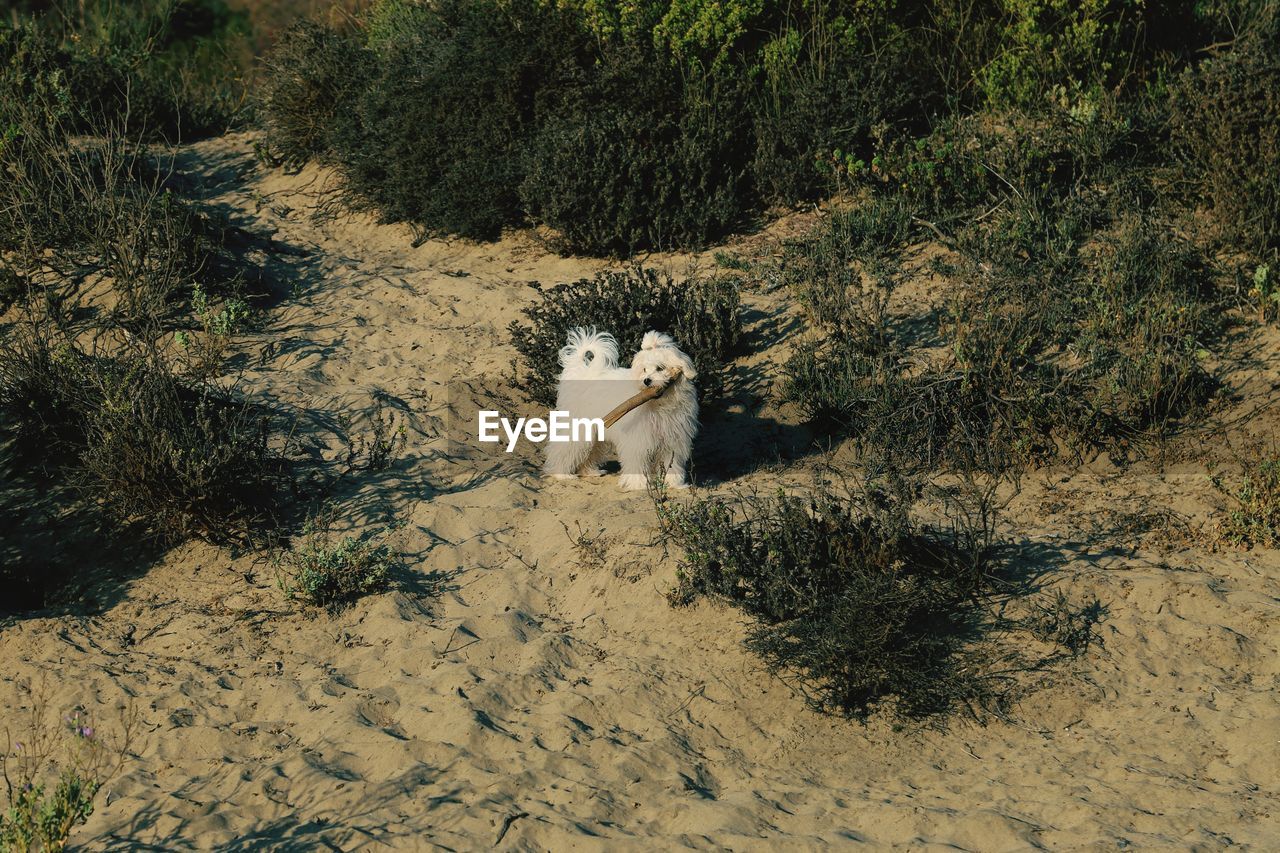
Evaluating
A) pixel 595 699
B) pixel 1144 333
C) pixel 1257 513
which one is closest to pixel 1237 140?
pixel 1144 333

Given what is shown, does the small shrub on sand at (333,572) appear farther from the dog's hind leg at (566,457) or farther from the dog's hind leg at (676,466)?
the dog's hind leg at (676,466)

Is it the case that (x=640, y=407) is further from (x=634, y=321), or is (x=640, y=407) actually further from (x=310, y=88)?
(x=310, y=88)

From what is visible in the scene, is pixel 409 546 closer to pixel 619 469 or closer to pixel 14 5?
pixel 619 469

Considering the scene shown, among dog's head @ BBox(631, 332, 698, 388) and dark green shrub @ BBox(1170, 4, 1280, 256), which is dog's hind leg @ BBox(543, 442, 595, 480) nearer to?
dog's head @ BBox(631, 332, 698, 388)

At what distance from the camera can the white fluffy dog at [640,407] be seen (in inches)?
277

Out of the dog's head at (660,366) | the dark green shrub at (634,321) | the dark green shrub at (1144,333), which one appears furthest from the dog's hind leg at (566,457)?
the dark green shrub at (1144,333)

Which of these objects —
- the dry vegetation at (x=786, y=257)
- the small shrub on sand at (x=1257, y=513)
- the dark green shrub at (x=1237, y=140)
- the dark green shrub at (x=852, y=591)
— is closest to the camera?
the dark green shrub at (x=852, y=591)

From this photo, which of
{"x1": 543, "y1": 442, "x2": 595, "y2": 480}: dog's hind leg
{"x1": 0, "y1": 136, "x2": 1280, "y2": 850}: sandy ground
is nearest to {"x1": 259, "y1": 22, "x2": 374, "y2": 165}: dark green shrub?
{"x1": 0, "y1": 136, "x2": 1280, "y2": 850}: sandy ground

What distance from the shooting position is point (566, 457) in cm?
745

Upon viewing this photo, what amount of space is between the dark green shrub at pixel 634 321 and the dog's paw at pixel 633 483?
1.15m

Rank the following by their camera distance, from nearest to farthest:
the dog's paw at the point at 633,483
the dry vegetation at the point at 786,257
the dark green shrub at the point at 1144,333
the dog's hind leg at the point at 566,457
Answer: the dry vegetation at the point at 786,257, the dog's paw at the point at 633,483, the dog's hind leg at the point at 566,457, the dark green shrub at the point at 1144,333

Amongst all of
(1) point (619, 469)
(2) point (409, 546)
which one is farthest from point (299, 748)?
(1) point (619, 469)

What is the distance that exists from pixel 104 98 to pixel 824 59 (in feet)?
22.0

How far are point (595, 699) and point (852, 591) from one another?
1229 millimetres
